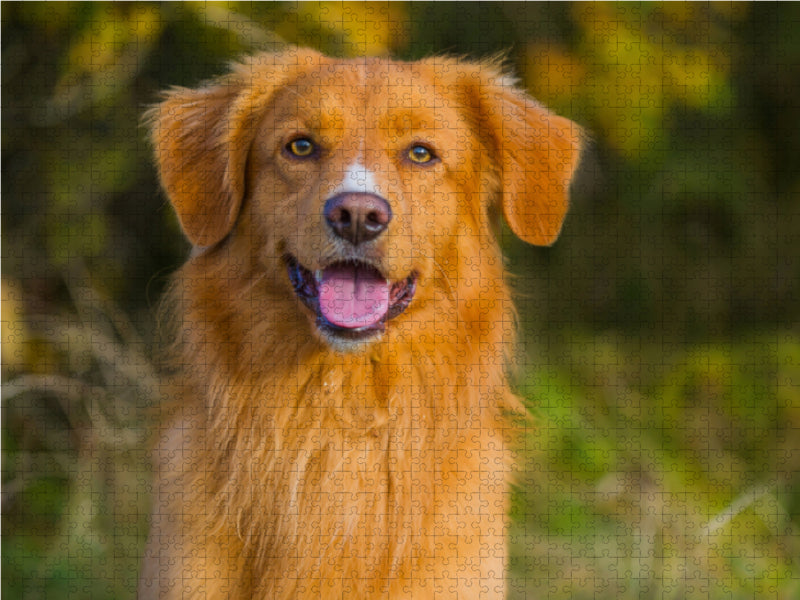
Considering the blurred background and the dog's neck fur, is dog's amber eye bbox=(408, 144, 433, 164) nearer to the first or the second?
the dog's neck fur

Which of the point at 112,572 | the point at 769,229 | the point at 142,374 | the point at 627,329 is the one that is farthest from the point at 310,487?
the point at 769,229

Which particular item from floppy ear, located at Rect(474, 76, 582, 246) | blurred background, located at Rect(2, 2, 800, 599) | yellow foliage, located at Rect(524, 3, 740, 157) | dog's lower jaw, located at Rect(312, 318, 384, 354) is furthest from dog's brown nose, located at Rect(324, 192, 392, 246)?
yellow foliage, located at Rect(524, 3, 740, 157)

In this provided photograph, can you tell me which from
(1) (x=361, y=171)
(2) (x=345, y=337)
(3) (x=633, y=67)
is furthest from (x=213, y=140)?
(3) (x=633, y=67)

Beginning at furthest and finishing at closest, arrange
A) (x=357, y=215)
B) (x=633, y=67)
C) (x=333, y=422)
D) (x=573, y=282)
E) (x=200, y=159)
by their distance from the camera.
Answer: (x=573, y=282) < (x=633, y=67) < (x=200, y=159) < (x=333, y=422) < (x=357, y=215)

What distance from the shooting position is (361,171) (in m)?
3.25

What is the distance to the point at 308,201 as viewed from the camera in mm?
3336

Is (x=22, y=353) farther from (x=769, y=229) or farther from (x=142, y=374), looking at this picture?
(x=769, y=229)

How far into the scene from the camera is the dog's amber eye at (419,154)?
3.51 metres

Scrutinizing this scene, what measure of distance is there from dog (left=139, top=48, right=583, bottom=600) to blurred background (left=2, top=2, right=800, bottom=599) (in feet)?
4.95

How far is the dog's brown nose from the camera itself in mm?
3154

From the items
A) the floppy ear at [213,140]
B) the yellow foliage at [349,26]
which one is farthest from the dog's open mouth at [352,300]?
the yellow foliage at [349,26]

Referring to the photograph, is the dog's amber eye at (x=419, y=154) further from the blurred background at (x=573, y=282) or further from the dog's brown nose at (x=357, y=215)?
the blurred background at (x=573, y=282)

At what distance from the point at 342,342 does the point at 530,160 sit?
111cm

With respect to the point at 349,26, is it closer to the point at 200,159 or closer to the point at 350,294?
the point at 200,159
